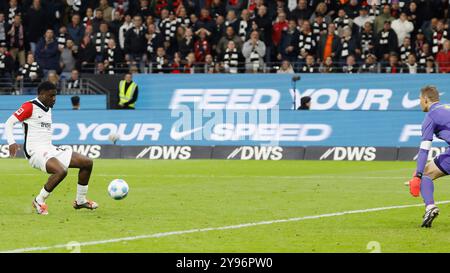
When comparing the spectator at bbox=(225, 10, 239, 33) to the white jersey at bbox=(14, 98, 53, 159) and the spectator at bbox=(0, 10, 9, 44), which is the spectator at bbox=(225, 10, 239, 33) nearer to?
the spectator at bbox=(0, 10, 9, 44)

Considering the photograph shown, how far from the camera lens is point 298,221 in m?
14.3

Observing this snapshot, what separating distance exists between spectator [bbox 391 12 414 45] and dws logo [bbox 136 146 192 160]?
25.5 ft

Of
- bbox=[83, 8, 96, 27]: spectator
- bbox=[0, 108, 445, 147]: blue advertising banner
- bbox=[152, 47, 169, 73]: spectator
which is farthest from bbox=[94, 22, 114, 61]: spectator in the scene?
bbox=[0, 108, 445, 147]: blue advertising banner

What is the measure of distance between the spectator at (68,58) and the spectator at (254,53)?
581cm

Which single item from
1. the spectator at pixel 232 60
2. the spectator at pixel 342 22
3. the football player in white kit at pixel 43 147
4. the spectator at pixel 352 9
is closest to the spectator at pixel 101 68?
the spectator at pixel 232 60

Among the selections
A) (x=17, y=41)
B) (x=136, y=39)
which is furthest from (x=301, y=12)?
(x=17, y=41)

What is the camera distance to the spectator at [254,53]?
33281 millimetres

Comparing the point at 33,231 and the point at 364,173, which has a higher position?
the point at 33,231

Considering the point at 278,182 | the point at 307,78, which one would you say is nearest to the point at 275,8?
the point at 307,78

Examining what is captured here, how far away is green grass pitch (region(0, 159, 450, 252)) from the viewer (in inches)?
474

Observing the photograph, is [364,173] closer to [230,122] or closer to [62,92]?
[230,122]

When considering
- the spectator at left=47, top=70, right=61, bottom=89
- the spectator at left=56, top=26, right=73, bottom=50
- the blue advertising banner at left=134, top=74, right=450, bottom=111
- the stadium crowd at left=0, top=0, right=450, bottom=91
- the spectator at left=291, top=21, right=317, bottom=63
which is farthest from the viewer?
the spectator at left=56, top=26, right=73, bottom=50

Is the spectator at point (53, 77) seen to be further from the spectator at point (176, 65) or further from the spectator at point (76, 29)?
the spectator at point (176, 65)

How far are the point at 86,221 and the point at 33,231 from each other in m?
1.31
